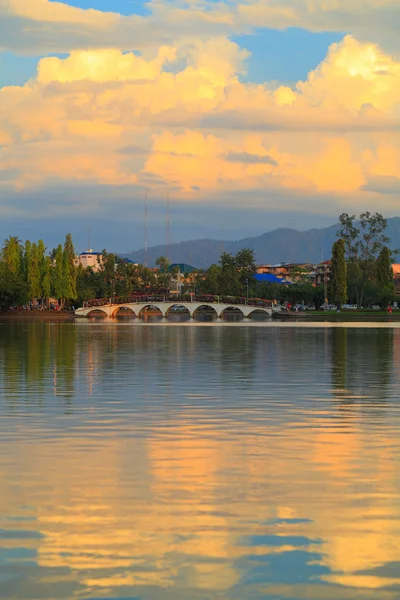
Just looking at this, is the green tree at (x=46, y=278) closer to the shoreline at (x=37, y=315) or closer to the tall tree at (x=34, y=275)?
the tall tree at (x=34, y=275)

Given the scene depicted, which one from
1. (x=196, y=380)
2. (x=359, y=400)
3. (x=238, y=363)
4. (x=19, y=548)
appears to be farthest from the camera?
(x=238, y=363)

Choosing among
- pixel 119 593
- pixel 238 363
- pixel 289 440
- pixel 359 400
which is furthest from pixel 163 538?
pixel 238 363

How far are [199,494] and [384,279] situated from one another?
4680 inches

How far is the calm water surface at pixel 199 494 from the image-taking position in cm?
783

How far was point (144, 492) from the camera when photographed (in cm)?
1107

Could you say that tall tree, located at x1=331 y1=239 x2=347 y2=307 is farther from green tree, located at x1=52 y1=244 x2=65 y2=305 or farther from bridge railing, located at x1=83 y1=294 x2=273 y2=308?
green tree, located at x1=52 y1=244 x2=65 y2=305

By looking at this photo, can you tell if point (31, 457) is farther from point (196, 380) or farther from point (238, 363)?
point (238, 363)

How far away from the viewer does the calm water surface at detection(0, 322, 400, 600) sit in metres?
7.83

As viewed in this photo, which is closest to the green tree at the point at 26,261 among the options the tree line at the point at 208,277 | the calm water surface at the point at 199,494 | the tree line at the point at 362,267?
the tree line at the point at 208,277

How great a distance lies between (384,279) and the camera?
417 ft

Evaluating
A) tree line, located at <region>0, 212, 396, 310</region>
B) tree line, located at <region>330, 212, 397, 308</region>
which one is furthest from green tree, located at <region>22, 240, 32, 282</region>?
tree line, located at <region>330, 212, 397, 308</region>

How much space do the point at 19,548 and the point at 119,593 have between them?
163 cm

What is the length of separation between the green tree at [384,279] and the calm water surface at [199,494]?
341 ft

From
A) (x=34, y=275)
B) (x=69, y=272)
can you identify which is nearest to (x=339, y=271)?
(x=69, y=272)
